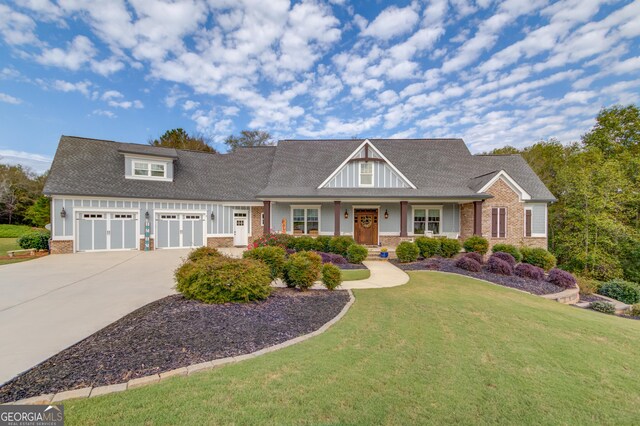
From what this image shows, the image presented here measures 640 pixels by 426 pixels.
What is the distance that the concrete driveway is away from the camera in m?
4.21

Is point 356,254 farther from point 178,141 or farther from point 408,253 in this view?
point 178,141

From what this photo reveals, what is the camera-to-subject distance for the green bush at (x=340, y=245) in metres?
13.9

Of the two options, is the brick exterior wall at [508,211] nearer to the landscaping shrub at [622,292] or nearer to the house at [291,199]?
the house at [291,199]

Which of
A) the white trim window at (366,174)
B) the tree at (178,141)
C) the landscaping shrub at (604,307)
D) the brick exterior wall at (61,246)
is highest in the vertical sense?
the tree at (178,141)

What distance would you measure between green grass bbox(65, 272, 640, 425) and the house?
1076 centimetres

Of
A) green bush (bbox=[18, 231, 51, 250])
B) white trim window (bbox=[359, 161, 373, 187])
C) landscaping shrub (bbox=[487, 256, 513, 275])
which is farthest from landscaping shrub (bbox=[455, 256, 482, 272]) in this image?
green bush (bbox=[18, 231, 51, 250])

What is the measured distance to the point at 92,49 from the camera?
44.4ft

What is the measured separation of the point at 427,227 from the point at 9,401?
686 inches

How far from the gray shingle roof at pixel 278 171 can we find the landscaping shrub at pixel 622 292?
622 centimetres

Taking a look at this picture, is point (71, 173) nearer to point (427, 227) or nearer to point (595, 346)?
point (427, 227)

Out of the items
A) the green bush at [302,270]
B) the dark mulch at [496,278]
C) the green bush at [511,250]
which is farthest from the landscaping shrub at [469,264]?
the green bush at [302,270]

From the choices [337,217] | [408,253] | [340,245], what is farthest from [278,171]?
[408,253]

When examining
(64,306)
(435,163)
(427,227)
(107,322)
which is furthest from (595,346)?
(435,163)

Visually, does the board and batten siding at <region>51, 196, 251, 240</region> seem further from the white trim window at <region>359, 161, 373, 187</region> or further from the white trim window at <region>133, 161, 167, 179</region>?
the white trim window at <region>359, 161, 373, 187</region>
